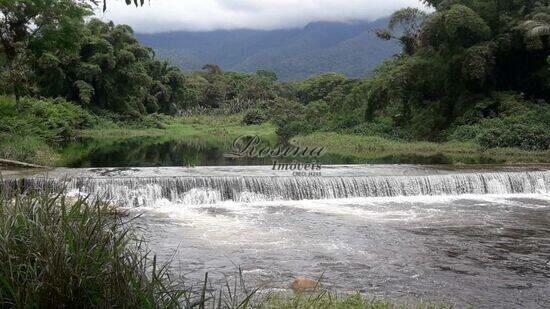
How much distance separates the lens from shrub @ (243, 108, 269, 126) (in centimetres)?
4866

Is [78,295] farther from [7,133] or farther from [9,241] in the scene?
[7,133]

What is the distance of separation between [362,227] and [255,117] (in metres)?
38.7

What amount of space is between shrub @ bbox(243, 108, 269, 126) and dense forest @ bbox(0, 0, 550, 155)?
24.9 ft

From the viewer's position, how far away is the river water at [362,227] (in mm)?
7301

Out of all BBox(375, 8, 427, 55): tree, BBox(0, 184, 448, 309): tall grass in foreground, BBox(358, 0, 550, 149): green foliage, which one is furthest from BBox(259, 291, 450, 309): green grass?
BBox(375, 8, 427, 55): tree

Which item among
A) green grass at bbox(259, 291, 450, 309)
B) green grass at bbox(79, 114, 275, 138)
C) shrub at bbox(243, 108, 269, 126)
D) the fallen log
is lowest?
green grass at bbox(259, 291, 450, 309)

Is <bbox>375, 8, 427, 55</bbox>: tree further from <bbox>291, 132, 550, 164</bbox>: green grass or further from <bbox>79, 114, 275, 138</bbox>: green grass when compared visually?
<bbox>79, 114, 275, 138</bbox>: green grass

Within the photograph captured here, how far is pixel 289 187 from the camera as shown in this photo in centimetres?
1405

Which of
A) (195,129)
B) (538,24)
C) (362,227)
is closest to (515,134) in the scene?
(538,24)

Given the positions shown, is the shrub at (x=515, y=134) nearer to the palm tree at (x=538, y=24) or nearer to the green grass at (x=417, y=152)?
the green grass at (x=417, y=152)

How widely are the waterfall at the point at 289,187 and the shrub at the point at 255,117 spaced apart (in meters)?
33.8

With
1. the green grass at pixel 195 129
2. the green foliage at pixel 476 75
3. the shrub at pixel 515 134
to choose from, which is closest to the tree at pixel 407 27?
the green foliage at pixel 476 75

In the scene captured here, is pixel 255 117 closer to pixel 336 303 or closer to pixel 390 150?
pixel 390 150

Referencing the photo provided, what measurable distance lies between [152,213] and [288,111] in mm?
27350
